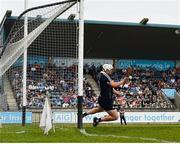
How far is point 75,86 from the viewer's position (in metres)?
24.8

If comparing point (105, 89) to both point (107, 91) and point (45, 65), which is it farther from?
point (45, 65)

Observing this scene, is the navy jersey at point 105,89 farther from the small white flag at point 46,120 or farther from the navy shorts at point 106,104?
the small white flag at point 46,120

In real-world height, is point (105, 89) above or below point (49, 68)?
below

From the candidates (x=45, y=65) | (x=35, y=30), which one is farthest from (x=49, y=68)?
(x=35, y=30)

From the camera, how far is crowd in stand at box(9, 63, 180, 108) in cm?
3189

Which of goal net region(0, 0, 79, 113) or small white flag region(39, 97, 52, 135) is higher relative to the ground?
goal net region(0, 0, 79, 113)

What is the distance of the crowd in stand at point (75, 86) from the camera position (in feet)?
105

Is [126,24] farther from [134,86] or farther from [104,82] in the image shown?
[104,82]

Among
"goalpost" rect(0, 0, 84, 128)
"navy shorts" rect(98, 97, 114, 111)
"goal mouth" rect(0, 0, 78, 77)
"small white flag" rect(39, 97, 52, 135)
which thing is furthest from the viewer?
"goalpost" rect(0, 0, 84, 128)

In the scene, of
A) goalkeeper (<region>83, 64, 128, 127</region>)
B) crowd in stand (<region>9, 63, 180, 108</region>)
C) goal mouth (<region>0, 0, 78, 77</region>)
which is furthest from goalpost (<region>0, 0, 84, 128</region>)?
goalkeeper (<region>83, 64, 128, 127</region>)

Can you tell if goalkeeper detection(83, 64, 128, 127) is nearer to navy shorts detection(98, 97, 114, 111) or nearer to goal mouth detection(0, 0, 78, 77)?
navy shorts detection(98, 97, 114, 111)

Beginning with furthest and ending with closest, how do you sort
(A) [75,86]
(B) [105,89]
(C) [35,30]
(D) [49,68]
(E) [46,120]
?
(D) [49,68] → (A) [75,86] → (C) [35,30] → (B) [105,89] → (E) [46,120]

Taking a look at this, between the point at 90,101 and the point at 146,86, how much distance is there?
7356 mm

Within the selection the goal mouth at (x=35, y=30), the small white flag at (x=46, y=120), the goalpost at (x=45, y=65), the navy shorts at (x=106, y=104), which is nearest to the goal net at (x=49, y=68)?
the goalpost at (x=45, y=65)
